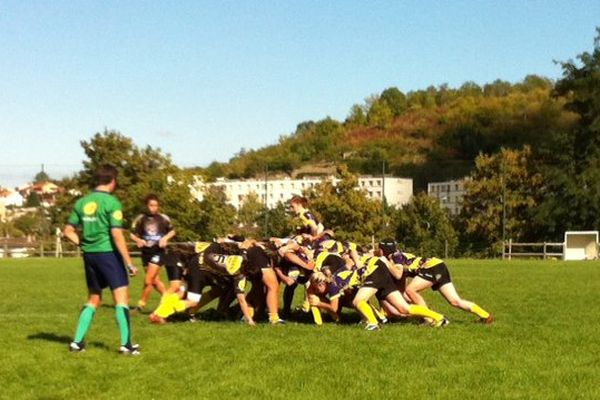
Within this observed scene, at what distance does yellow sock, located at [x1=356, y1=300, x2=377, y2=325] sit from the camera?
462 inches

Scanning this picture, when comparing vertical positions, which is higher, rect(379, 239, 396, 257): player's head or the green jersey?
the green jersey

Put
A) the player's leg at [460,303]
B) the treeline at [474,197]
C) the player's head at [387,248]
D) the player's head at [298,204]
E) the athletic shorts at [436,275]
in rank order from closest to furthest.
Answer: the player's leg at [460,303] < the athletic shorts at [436,275] < the player's head at [387,248] < the player's head at [298,204] < the treeline at [474,197]

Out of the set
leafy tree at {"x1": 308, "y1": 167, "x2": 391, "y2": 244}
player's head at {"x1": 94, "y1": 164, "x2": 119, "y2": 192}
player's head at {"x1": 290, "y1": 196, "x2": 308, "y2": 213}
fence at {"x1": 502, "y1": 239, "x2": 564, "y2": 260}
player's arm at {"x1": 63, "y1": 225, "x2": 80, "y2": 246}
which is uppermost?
player's head at {"x1": 94, "y1": 164, "x2": 119, "y2": 192}

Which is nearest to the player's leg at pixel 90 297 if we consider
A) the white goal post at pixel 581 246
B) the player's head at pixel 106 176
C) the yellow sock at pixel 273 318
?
the player's head at pixel 106 176

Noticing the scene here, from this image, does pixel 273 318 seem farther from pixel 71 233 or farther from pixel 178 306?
pixel 71 233

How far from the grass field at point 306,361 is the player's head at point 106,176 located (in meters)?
1.94

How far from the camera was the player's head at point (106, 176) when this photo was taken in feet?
29.7

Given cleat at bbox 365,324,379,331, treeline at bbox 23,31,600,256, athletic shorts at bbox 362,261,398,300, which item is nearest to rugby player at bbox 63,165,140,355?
cleat at bbox 365,324,379,331

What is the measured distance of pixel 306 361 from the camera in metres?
9.01

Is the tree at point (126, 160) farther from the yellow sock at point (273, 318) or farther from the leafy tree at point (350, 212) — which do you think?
the yellow sock at point (273, 318)

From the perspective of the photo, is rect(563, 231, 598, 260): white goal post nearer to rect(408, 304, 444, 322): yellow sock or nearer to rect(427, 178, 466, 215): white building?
rect(408, 304, 444, 322): yellow sock

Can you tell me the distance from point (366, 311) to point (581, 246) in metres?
49.1

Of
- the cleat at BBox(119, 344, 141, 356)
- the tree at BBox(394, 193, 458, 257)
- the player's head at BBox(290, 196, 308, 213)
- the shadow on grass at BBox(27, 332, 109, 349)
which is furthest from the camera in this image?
the tree at BBox(394, 193, 458, 257)

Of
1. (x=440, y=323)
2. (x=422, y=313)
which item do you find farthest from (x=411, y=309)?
(x=440, y=323)
